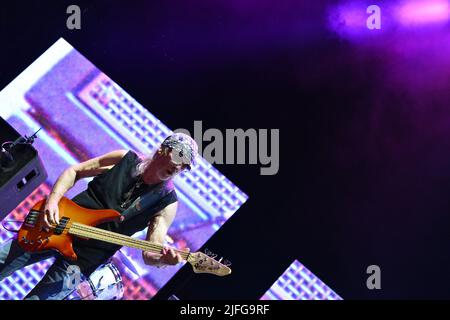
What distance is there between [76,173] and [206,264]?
81cm

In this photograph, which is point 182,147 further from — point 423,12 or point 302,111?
point 423,12

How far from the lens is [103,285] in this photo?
352 centimetres

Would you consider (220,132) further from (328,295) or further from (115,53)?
(328,295)

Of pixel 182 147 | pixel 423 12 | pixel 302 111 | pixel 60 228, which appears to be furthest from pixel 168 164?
pixel 423 12

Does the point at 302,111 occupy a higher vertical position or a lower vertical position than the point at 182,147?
higher

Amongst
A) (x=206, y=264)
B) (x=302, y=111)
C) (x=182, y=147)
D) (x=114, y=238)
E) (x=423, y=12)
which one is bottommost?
(x=206, y=264)

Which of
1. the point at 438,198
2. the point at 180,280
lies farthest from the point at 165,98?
the point at 438,198

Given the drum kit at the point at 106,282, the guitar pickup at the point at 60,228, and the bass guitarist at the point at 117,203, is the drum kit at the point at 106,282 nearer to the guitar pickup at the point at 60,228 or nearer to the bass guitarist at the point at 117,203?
the bass guitarist at the point at 117,203

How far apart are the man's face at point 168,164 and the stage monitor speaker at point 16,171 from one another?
1.95 ft

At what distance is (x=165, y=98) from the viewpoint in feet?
12.6

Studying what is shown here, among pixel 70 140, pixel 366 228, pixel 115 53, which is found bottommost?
pixel 366 228

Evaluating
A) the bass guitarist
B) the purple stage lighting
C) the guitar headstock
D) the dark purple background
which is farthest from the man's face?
the purple stage lighting

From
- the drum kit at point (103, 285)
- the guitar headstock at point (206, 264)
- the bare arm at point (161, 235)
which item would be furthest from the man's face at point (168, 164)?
the drum kit at point (103, 285)

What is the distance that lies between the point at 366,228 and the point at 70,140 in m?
1.71
